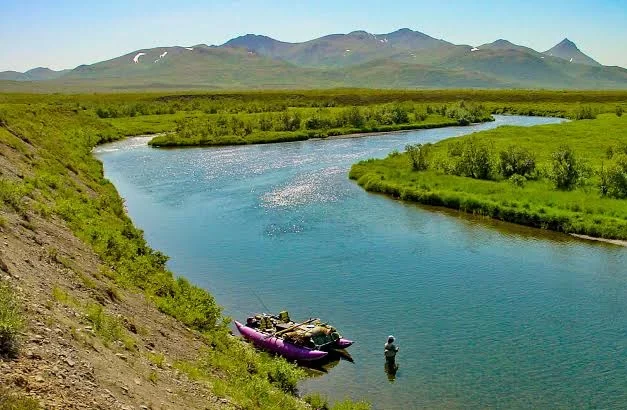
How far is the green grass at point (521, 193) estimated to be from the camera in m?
59.3

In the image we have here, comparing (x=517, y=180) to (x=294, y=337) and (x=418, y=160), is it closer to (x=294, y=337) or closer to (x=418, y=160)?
(x=418, y=160)

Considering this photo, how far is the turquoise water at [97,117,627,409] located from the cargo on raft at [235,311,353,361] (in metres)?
1.24

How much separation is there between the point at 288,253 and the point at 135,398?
33.4m

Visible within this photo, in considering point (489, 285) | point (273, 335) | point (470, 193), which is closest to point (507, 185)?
point (470, 193)

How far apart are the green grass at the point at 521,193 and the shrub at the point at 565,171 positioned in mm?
1177

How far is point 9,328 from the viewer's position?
17969 millimetres

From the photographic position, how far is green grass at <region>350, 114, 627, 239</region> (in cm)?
5932

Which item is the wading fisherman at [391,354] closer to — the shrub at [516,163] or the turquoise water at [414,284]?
the turquoise water at [414,284]

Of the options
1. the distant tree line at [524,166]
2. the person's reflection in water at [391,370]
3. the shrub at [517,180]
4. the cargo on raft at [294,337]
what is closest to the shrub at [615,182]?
the distant tree line at [524,166]

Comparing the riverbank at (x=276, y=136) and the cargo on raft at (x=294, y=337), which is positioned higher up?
the riverbank at (x=276, y=136)

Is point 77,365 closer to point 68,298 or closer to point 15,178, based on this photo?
point 68,298

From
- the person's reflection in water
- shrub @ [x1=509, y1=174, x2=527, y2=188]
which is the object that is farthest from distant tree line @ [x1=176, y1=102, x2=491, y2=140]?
the person's reflection in water

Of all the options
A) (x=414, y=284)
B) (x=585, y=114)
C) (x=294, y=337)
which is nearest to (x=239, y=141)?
(x=414, y=284)

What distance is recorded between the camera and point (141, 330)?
26969 millimetres
